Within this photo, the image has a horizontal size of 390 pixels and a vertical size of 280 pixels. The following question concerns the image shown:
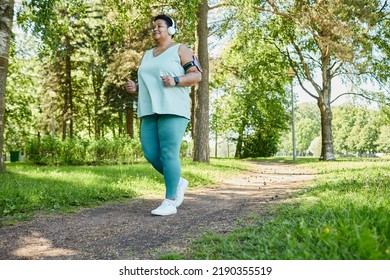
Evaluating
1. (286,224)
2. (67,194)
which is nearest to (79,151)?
(67,194)

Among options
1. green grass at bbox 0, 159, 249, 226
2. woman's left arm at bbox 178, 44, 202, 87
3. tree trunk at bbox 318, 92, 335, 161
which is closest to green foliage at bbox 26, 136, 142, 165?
green grass at bbox 0, 159, 249, 226

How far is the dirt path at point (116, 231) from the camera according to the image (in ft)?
10.5

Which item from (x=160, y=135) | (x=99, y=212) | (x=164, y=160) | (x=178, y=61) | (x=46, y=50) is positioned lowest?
(x=99, y=212)

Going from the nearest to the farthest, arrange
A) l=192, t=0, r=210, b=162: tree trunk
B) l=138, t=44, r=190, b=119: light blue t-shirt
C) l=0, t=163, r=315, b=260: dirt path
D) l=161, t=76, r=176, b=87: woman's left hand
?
l=0, t=163, r=315, b=260: dirt path, l=161, t=76, r=176, b=87: woman's left hand, l=138, t=44, r=190, b=119: light blue t-shirt, l=192, t=0, r=210, b=162: tree trunk

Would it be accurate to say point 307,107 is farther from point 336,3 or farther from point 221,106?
point 336,3

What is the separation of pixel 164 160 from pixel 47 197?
213 cm

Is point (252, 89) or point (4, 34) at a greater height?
point (252, 89)

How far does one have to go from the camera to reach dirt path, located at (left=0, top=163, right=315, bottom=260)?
10.5 feet

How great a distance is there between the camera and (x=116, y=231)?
Result: 3.96 meters

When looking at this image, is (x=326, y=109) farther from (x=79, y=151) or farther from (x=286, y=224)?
(x=286, y=224)

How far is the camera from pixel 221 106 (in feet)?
139

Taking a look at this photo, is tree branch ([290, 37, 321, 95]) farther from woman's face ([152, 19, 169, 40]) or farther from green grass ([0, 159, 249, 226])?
woman's face ([152, 19, 169, 40])

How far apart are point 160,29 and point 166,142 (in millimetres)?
1364
